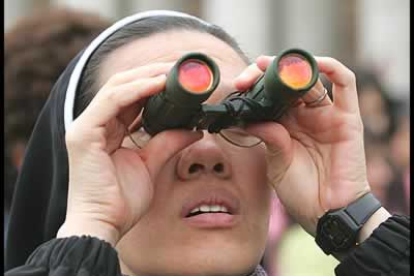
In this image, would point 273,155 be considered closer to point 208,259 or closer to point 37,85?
point 208,259

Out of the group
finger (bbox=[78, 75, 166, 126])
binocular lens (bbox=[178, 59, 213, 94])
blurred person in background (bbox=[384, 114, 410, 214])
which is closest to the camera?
binocular lens (bbox=[178, 59, 213, 94])

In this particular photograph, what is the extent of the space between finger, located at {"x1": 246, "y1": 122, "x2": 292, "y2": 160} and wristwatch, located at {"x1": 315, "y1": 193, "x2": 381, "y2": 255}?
22cm

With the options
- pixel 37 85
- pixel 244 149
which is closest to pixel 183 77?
pixel 244 149

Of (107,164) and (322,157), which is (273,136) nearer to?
(322,157)

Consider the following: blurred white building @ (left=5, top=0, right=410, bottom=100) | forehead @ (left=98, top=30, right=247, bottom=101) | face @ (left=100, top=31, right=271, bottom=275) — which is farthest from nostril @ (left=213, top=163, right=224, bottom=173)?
blurred white building @ (left=5, top=0, right=410, bottom=100)

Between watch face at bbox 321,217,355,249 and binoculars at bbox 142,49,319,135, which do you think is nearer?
binoculars at bbox 142,49,319,135

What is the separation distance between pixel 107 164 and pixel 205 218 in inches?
11.5

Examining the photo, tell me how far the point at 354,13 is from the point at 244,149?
2464cm

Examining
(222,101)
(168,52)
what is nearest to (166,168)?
(222,101)

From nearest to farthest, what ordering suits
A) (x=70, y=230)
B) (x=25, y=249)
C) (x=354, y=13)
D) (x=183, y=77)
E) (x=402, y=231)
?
(x=183, y=77)
(x=70, y=230)
(x=402, y=231)
(x=25, y=249)
(x=354, y=13)

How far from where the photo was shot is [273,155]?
307 cm

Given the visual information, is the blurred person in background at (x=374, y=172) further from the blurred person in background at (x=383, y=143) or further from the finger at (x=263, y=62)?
the finger at (x=263, y=62)

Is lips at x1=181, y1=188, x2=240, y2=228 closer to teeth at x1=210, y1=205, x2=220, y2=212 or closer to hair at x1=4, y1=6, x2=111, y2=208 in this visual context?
teeth at x1=210, y1=205, x2=220, y2=212

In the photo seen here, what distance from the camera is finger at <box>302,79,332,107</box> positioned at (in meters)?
3.09
